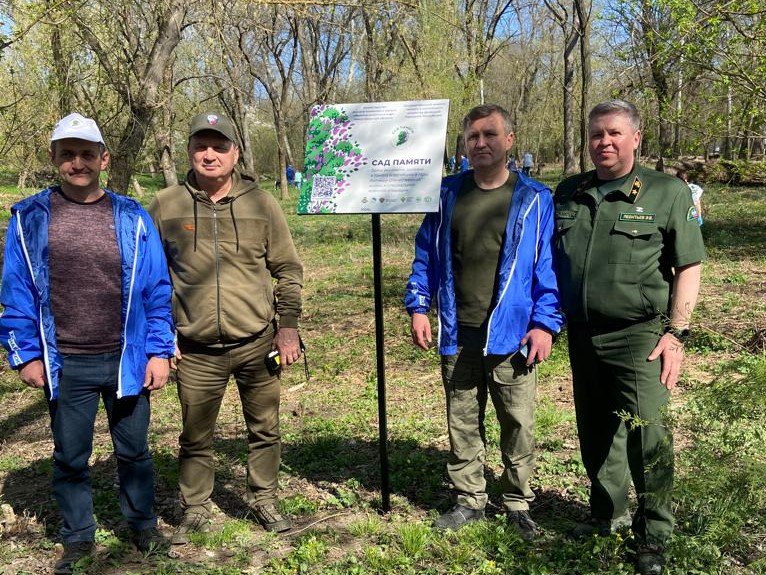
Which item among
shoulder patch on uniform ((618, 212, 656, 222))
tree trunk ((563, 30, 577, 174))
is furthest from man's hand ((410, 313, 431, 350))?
tree trunk ((563, 30, 577, 174))

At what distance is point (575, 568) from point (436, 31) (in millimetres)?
20585

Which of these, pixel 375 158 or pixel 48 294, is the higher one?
pixel 375 158

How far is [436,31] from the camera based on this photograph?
21.6 metres

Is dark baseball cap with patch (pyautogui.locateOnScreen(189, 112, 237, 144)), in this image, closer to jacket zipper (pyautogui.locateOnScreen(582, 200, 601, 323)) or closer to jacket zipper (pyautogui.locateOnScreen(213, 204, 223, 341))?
jacket zipper (pyautogui.locateOnScreen(213, 204, 223, 341))

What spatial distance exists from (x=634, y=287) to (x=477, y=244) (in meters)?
0.82

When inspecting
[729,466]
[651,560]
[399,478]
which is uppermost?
[729,466]

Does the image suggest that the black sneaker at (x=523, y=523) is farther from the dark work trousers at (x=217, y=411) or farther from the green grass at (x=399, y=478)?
the dark work trousers at (x=217, y=411)

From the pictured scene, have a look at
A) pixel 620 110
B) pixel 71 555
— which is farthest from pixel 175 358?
pixel 620 110

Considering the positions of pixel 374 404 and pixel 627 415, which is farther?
pixel 374 404

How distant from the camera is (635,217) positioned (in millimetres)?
3227

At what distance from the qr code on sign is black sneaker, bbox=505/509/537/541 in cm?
207

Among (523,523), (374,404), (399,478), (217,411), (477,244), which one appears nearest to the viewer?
(477,244)

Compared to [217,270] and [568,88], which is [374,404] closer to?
[217,270]

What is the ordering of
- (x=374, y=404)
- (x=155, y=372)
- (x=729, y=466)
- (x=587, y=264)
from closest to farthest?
(x=729, y=466)
(x=587, y=264)
(x=155, y=372)
(x=374, y=404)
